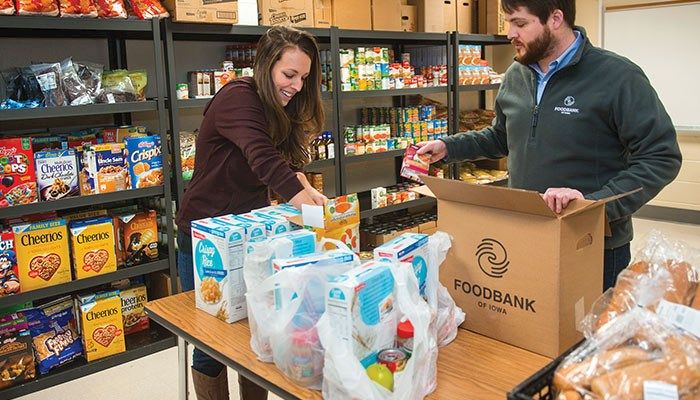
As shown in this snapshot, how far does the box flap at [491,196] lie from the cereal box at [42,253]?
2294 millimetres

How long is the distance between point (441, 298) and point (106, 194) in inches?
91.3

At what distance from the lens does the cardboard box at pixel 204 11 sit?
324 cm

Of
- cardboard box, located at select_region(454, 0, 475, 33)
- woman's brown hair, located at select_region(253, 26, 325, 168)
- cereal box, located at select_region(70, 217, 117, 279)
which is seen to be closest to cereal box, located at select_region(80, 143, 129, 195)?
cereal box, located at select_region(70, 217, 117, 279)

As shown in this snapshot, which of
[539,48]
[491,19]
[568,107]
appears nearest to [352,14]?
[491,19]

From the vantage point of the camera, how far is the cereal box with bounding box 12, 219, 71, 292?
10.00 ft

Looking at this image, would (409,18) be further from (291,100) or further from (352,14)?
(291,100)

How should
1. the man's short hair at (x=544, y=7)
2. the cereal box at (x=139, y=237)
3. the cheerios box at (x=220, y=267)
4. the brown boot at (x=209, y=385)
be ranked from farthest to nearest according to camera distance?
the cereal box at (x=139, y=237)
the brown boot at (x=209, y=385)
the man's short hair at (x=544, y=7)
the cheerios box at (x=220, y=267)

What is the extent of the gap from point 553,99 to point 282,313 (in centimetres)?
117

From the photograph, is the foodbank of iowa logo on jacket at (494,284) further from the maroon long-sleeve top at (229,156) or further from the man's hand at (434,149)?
the maroon long-sleeve top at (229,156)

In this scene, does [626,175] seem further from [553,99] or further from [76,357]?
[76,357]

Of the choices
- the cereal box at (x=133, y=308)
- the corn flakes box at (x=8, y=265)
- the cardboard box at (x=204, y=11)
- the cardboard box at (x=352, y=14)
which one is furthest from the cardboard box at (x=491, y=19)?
the corn flakes box at (x=8, y=265)

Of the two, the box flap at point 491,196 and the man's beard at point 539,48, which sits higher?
the man's beard at point 539,48

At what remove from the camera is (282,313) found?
1.32 meters

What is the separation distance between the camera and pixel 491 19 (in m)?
5.45
